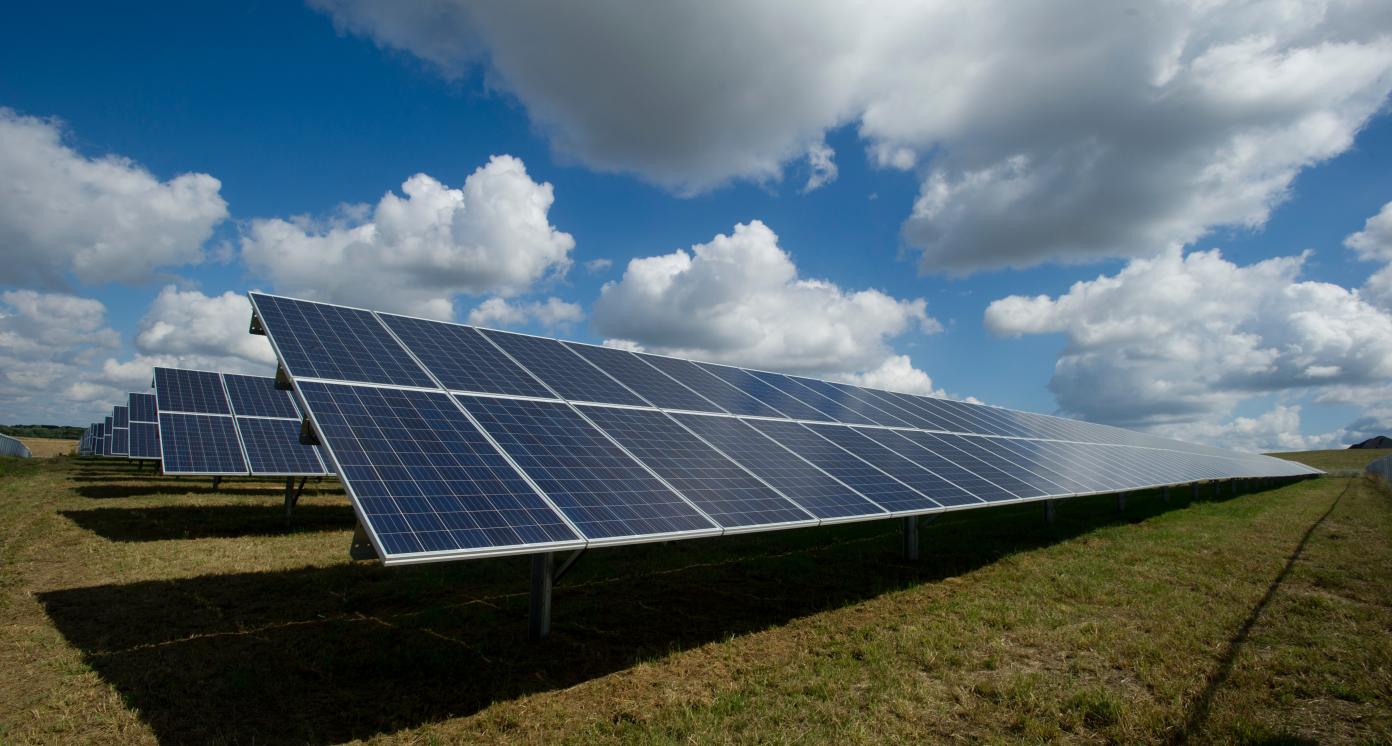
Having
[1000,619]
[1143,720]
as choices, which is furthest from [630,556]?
[1143,720]

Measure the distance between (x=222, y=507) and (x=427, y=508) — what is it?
22.3 meters

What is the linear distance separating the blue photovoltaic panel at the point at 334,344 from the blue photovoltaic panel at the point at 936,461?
10.6m

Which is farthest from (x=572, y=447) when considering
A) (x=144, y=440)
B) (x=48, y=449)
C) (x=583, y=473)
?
(x=48, y=449)

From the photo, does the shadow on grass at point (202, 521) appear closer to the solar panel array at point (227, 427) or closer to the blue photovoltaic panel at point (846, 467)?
the solar panel array at point (227, 427)

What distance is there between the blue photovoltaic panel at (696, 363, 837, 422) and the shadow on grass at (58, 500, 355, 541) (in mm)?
12309

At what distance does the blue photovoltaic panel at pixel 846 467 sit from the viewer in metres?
12.7

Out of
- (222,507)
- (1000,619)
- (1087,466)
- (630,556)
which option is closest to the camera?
(1000,619)

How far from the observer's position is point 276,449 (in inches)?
933

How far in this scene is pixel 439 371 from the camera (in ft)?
38.3

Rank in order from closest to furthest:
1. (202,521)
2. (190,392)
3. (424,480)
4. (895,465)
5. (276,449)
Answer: (424,480)
(895,465)
(202,521)
(276,449)
(190,392)

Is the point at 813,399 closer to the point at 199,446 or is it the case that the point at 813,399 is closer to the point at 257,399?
the point at 199,446

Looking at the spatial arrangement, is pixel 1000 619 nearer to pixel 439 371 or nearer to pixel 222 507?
pixel 439 371

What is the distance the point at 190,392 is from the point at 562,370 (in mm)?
24003

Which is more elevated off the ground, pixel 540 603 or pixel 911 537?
pixel 911 537
